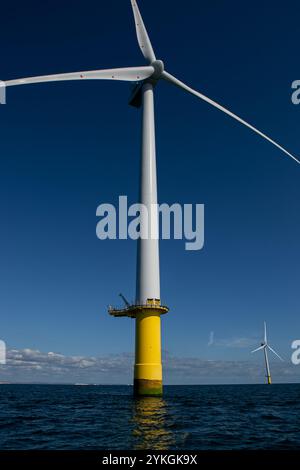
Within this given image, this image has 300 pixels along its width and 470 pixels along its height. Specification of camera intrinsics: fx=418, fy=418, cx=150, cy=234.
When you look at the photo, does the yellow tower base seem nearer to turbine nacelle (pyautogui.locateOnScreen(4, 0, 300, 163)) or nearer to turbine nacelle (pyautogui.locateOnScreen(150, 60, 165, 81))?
turbine nacelle (pyautogui.locateOnScreen(4, 0, 300, 163))

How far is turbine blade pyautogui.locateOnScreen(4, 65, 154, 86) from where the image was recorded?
1900 inches

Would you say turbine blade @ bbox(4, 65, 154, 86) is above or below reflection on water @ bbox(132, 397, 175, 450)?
above

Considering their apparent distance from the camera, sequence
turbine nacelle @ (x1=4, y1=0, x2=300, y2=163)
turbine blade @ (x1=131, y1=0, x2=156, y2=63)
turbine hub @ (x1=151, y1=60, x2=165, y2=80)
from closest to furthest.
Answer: turbine nacelle @ (x1=4, y1=0, x2=300, y2=163) < turbine blade @ (x1=131, y1=0, x2=156, y2=63) < turbine hub @ (x1=151, y1=60, x2=165, y2=80)

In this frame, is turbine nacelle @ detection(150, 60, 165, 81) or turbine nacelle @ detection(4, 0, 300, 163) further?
turbine nacelle @ detection(150, 60, 165, 81)

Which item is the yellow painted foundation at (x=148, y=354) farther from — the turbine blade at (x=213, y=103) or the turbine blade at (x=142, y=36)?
the turbine blade at (x=142, y=36)

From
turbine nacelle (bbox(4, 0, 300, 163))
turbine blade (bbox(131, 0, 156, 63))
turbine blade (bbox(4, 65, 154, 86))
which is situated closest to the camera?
turbine blade (bbox(4, 65, 154, 86))

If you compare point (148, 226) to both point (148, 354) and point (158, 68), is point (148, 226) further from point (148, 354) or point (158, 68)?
point (158, 68)

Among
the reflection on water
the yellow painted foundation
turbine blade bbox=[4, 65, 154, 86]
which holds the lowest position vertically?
the reflection on water

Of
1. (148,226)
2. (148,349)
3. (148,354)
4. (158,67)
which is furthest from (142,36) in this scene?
(148,354)

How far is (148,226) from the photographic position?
230 ft

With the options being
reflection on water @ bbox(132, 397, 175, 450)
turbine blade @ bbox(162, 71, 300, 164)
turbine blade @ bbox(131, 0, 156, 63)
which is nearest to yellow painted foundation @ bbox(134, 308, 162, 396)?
reflection on water @ bbox(132, 397, 175, 450)

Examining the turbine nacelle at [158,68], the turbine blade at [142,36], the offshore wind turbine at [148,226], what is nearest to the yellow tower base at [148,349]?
the offshore wind turbine at [148,226]
